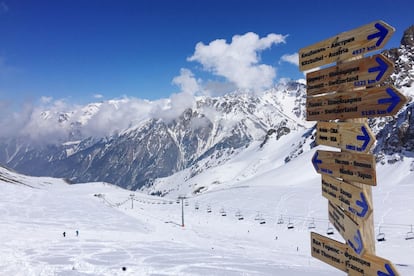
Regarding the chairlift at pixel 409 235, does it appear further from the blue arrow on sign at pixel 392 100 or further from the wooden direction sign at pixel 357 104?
the blue arrow on sign at pixel 392 100

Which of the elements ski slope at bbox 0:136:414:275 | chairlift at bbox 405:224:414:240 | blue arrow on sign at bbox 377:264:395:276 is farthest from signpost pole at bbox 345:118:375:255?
chairlift at bbox 405:224:414:240

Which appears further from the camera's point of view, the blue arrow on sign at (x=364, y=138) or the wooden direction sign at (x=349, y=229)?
the wooden direction sign at (x=349, y=229)

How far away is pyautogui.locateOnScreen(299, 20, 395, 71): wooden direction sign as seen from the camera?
8.34m


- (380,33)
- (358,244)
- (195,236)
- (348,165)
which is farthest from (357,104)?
(195,236)

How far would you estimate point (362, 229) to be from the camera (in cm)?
858

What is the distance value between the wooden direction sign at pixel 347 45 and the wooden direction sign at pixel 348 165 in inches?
96.9

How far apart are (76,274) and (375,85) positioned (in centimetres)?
2916

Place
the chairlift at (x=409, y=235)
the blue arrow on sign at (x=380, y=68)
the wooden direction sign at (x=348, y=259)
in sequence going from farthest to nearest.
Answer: the chairlift at (x=409, y=235) < the blue arrow on sign at (x=380, y=68) < the wooden direction sign at (x=348, y=259)

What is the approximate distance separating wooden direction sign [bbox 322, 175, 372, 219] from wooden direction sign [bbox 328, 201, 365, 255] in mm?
253

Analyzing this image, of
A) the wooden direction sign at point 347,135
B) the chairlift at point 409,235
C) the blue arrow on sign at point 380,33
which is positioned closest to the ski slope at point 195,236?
the chairlift at point 409,235

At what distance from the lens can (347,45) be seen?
930 centimetres

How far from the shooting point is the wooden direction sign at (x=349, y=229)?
340 inches

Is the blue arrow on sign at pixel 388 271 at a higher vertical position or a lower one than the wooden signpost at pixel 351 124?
lower

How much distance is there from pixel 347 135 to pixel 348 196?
1.51m
